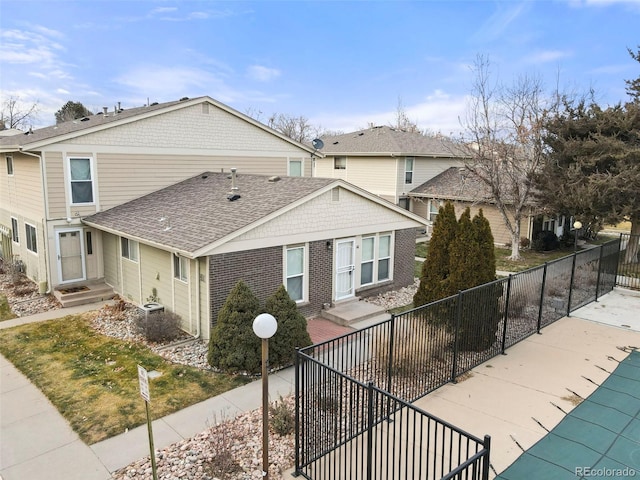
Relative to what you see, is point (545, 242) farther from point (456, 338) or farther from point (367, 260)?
point (456, 338)

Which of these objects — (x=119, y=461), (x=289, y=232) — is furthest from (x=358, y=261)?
(x=119, y=461)

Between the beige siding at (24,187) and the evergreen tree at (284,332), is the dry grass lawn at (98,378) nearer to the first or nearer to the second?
the evergreen tree at (284,332)

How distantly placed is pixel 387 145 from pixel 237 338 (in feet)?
70.5

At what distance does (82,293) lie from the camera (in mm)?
13875

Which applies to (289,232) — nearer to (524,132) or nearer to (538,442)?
(538,442)

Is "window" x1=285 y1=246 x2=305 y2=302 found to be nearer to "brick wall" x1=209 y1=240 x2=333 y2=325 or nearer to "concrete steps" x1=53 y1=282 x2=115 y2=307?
"brick wall" x1=209 y1=240 x2=333 y2=325

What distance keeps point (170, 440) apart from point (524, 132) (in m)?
20.6

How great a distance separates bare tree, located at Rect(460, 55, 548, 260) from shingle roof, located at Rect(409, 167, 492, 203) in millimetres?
1602

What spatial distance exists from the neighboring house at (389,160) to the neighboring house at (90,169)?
1146cm

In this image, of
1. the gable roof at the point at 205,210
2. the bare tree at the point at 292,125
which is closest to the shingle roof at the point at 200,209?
the gable roof at the point at 205,210

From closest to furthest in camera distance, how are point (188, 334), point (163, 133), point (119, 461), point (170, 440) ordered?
point (119, 461)
point (170, 440)
point (188, 334)
point (163, 133)

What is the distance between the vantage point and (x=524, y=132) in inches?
843

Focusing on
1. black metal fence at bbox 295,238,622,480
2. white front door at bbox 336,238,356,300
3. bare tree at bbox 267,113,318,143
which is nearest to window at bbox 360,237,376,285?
white front door at bbox 336,238,356,300

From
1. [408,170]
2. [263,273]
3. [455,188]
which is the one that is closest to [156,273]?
[263,273]
